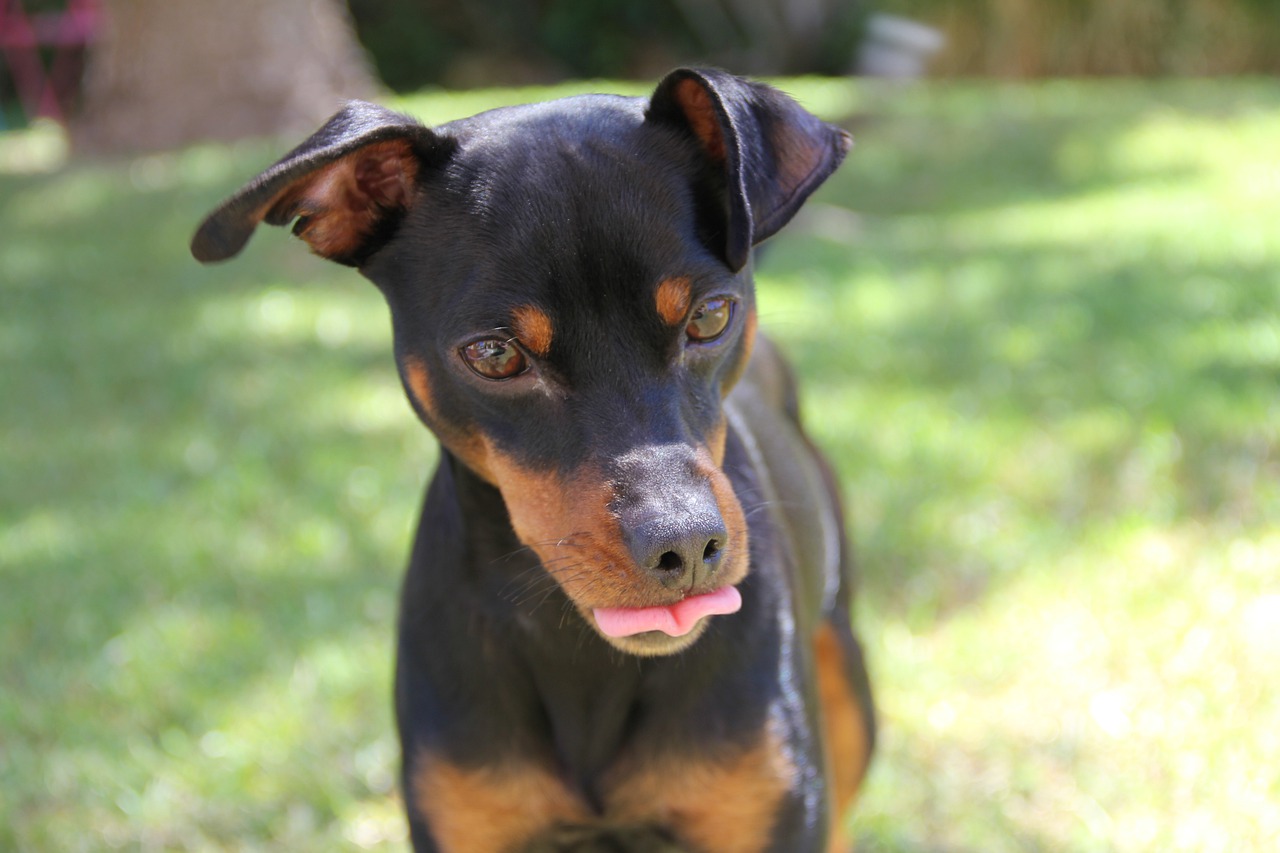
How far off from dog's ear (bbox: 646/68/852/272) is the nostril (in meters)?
0.61

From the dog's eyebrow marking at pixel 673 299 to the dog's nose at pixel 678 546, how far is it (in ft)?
1.26

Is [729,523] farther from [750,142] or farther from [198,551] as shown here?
[198,551]

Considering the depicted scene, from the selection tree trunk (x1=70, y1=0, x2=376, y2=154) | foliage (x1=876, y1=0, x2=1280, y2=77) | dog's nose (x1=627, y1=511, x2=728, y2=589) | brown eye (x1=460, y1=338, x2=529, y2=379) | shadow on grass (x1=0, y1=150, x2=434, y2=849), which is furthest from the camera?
foliage (x1=876, y1=0, x2=1280, y2=77)

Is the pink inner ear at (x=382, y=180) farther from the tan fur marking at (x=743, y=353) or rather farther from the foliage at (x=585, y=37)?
the foliage at (x=585, y=37)

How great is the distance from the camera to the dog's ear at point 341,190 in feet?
7.77

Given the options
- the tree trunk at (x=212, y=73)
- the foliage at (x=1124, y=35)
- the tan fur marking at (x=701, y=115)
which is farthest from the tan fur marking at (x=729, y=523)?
the foliage at (x=1124, y=35)

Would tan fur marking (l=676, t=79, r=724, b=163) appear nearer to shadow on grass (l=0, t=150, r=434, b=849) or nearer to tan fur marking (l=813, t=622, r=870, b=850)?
tan fur marking (l=813, t=622, r=870, b=850)

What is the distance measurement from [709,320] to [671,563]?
523mm

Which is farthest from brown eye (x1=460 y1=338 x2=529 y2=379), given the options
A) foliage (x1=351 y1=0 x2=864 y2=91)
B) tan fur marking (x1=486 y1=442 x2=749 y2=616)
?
foliage (x1=351 y1=0 x2=864 y2=91)

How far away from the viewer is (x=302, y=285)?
9383 mm

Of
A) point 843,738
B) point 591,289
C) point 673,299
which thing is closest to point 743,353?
point 673,299

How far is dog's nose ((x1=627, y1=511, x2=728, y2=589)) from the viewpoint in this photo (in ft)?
7.31

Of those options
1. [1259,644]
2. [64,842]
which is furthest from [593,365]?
[1259,644]

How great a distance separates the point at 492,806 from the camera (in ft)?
8.93
